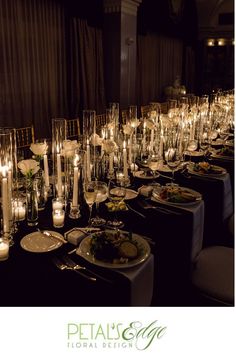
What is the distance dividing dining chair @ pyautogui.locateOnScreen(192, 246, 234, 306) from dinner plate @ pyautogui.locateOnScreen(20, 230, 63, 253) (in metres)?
0.83

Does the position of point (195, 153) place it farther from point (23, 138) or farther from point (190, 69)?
point (190, 69)

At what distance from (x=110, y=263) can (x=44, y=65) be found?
470 cm

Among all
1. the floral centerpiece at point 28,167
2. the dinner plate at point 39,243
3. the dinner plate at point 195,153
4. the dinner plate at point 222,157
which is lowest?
the dinner plate at point 39,243

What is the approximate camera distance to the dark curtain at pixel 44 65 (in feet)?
16.1

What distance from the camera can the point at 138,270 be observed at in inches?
56.4

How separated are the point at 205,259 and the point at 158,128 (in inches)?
68.7

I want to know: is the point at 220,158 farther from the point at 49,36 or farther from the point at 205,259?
the point at 49,36

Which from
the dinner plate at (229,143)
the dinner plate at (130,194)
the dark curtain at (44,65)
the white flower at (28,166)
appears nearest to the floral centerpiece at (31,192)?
the white flower at (28,166)

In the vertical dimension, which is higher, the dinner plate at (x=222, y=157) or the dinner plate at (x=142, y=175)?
the dinner plate at (x=222, y=157)

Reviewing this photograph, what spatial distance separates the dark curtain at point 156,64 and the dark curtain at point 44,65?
2580 millimetres

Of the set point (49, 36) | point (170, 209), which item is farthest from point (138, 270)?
point (49, 36)

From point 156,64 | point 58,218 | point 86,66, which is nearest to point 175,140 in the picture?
point 58,218

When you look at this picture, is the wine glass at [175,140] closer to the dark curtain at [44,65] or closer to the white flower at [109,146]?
the white flower at [109,146]

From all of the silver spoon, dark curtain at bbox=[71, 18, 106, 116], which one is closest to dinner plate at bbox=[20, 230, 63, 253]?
the silver spoon
